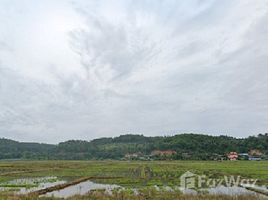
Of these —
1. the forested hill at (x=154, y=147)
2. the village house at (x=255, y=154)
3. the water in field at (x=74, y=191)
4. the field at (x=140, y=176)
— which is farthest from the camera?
the forested hill at (x=154, y=147)

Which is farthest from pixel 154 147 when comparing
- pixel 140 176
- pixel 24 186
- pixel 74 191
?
pixel 74 191

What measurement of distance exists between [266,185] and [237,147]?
292ft

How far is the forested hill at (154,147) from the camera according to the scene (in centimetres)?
A: 11009

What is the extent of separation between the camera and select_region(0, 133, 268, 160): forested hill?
110088mm

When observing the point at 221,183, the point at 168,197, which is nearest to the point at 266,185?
the point at 221,183

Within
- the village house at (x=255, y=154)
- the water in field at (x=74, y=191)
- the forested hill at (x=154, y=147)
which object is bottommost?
the water in field at (x=74, y=191)

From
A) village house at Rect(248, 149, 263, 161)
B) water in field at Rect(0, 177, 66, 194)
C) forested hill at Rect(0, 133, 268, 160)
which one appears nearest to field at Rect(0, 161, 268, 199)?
water in field at Rect(0, 177, 66, 194)

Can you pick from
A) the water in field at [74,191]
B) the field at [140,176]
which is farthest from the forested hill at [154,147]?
the water in field at [74,191]

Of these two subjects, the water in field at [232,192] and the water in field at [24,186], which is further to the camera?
the water in field at [24,186]

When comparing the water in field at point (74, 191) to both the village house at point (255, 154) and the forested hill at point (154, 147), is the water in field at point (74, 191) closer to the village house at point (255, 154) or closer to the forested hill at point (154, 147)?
the forested hill at point (154, 147)

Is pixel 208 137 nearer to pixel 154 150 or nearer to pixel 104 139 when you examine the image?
pixel 154 150

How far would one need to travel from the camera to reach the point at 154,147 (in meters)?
132

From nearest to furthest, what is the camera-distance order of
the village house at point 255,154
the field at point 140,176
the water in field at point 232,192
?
the field at point 140,176 → the water in field at point 232,192 → the village house at point 255,154

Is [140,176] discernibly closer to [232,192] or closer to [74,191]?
[74,191]
